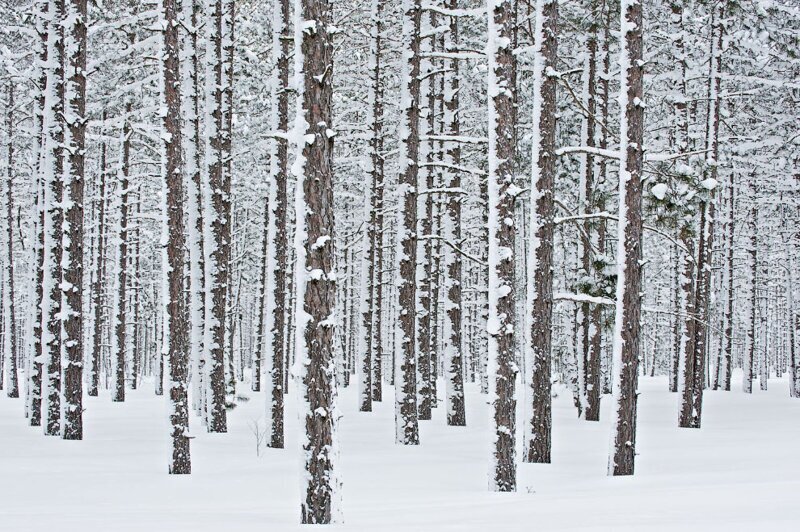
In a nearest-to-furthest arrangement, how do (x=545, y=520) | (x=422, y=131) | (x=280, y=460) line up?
(x=545, y=520) < (x=280, y=460) < (x=422, y=131)

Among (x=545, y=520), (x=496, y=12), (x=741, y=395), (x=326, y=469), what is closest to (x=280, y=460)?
(x=326, y=469)

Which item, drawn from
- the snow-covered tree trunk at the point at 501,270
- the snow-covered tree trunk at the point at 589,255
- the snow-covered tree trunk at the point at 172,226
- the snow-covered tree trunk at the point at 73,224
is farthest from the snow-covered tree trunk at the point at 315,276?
the snow-covered tree trunk at the point at 589,255

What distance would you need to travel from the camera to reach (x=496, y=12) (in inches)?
421

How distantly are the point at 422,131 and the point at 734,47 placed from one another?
368 inches

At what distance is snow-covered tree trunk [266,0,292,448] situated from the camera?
605 inches

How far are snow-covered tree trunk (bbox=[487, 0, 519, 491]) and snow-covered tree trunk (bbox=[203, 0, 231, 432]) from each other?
8.05m

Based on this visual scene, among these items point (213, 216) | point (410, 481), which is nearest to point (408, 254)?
point (213, 216)

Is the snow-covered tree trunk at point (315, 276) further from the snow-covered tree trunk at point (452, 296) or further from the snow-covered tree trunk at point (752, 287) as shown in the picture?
the snow-covered tree trunk at point (752, 287)

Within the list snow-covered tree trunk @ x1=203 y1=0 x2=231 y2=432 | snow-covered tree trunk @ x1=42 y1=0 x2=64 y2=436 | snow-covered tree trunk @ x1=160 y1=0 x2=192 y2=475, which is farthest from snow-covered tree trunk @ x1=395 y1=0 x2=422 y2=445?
snow-covered tree trunk @ x1=42 y1=0 x2=64 y2=436

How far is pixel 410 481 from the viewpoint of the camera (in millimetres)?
11844

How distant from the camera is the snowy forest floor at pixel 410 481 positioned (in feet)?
25.1

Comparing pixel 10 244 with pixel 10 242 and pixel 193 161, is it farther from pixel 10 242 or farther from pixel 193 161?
pixel 193 161

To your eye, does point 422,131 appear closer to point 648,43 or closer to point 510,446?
point 648,43

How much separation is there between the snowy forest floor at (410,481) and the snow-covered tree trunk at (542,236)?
2.81 ft
